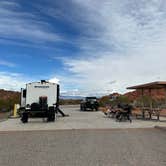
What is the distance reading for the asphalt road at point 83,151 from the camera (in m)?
8.80

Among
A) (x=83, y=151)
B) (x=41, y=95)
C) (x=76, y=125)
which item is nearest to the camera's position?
(x=83, y=151)

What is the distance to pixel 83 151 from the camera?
34.5 feet

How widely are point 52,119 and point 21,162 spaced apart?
16.1 metres

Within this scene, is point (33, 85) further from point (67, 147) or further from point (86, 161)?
point (86, 161)

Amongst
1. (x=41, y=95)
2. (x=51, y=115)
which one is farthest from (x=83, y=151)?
(x=41, y=95)

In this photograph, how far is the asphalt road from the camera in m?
8.80

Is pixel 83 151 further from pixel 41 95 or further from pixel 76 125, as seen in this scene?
pixel 41 95

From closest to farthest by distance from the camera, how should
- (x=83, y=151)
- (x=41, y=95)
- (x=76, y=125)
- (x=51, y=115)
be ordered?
(x=83, y=151), (x=76, y=125), (x=51, y=115), (x=41, y=95)

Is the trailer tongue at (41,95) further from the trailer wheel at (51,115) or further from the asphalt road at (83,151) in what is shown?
the asphalt road at (83,151)

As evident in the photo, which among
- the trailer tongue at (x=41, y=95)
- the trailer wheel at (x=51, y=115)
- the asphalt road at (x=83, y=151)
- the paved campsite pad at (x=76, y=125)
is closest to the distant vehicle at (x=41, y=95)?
the trailer tongue at (x=41, y=95)

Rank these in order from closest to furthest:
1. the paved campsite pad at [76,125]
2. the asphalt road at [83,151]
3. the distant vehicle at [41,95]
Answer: the asphalt road at [83,151] < the paved campsite pad at [76,125] < the distant vehicle at [41,95]

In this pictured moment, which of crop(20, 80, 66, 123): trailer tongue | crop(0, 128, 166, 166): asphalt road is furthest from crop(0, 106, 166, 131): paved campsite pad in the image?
crop(0, 128, 166, 166): asphalt road

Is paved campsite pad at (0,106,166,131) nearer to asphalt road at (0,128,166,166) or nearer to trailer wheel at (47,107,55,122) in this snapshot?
trailer wheel at (47,107,55,122)

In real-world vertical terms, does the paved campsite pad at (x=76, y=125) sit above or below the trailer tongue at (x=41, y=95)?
below
